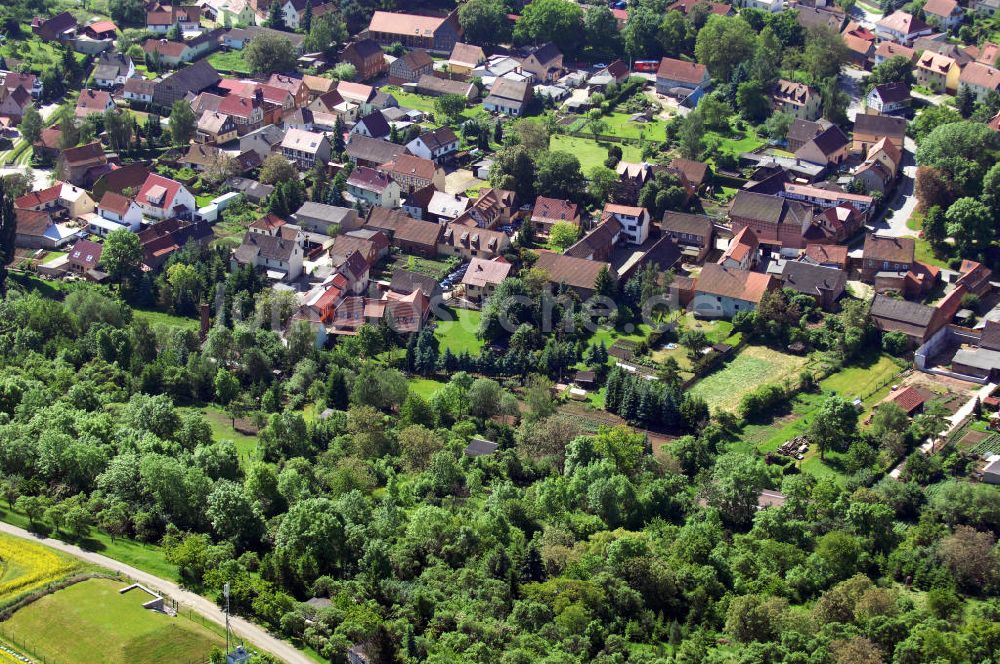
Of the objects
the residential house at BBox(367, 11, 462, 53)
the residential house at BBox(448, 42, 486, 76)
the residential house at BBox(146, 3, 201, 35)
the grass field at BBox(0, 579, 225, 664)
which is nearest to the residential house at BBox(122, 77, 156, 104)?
the residential house at BBox(146, 3, 201, 35)

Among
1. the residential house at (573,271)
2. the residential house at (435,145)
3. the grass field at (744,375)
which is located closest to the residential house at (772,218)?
the residential house at (573,271)

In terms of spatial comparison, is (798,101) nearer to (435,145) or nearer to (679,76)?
(679,76)

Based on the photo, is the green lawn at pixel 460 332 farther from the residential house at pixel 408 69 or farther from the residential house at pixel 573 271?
the residential house at pixel 408 69

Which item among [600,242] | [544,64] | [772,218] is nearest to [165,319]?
[600,242]

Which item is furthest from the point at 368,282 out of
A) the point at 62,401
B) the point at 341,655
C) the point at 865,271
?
the point at 341,655

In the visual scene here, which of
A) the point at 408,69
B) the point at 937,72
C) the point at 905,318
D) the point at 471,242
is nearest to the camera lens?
the point at 905,318

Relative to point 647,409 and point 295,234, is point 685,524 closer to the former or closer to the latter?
point 647,409

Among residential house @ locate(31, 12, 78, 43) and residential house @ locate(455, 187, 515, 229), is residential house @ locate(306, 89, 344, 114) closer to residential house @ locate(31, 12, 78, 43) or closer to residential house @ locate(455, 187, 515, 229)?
residential house @ locate(455, 187, 515, 229)
